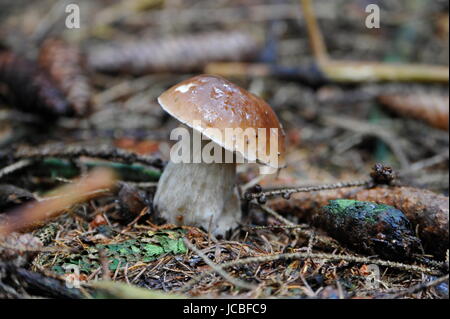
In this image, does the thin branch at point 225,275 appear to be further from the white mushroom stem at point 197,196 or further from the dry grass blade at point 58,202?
the dry grass blade at point 58,202

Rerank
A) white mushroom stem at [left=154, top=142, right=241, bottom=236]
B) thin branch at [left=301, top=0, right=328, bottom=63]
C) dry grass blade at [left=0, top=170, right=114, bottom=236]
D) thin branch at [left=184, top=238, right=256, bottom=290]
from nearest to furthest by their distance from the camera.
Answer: thin branch at [left=184, top=238, right=256, bottom=290] < dry grass blade at [left=0, top=170, right=114, bottom=236] < white mushroom stem at [left=154, top=142, right=241, bottom=236] < thin branch at [left=301, top=0, right=328, bottom=63]

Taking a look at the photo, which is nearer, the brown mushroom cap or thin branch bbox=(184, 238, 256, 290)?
thin branch bbox=(184, 238, 256, 290)

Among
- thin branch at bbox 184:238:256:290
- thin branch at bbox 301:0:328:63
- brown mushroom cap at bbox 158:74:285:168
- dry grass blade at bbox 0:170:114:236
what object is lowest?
thin branch at bbox 184:238:256:290

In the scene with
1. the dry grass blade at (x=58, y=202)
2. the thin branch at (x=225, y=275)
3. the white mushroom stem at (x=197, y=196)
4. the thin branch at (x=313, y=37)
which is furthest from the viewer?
the thin branch at (x=313, y=37)

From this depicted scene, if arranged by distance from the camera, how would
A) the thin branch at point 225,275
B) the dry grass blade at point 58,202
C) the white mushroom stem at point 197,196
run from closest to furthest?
the thin branch at point 225,275
the dry grass blade at point 58,202
the white mushroom stem at point 197,196

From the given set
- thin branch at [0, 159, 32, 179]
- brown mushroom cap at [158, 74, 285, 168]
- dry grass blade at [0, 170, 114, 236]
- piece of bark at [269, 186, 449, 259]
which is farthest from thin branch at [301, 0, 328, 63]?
thin branch at [0, 159, 32, 179]

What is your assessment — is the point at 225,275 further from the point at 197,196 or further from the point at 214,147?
the point at 214,147

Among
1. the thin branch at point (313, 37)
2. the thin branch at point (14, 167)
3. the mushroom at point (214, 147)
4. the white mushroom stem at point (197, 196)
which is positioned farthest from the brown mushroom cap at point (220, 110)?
the thin branch at point (313, 37)

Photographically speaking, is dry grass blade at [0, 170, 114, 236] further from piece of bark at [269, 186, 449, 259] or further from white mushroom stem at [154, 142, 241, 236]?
piece of bark at [269, 186, 449, 259]
